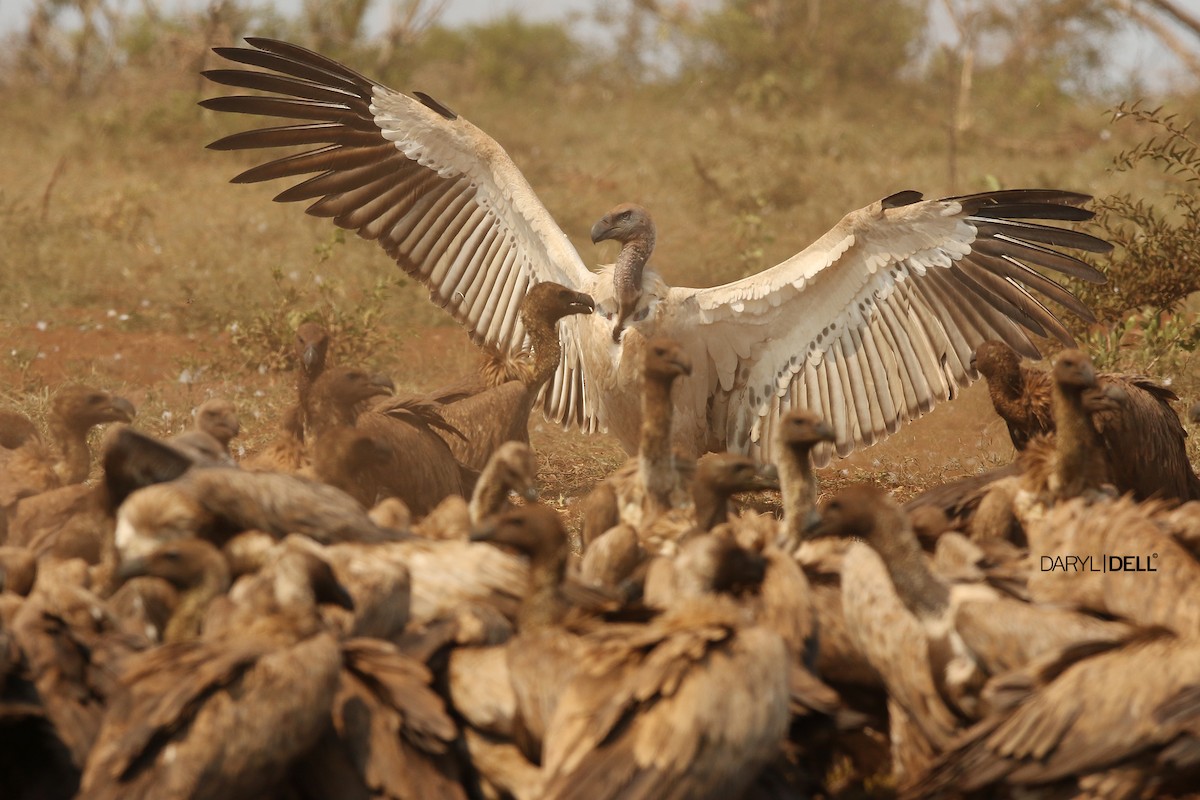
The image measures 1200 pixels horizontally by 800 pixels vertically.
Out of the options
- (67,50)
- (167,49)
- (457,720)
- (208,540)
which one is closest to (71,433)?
(208,540)

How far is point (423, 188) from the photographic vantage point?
8.01 meters

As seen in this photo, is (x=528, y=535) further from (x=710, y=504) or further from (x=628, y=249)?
(x=628, y=249)

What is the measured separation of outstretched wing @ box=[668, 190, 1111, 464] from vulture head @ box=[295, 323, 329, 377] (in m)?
1.64

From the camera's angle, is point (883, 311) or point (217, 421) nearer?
point (217, 421)

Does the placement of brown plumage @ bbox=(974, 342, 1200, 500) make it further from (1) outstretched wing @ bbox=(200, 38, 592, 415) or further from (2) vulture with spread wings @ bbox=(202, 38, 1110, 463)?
(1) outstretched wing @ bbox=(200, 38, 592, 415)

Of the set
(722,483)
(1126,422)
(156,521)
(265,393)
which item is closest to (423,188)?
(265,393)

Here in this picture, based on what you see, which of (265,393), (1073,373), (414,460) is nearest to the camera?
(1073,373)

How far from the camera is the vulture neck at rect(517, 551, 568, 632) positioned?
4004mm

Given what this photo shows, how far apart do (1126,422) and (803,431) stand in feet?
6.63

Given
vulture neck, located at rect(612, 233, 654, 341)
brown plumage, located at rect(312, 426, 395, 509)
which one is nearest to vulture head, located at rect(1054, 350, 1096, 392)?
vulture neck, located at rect(612, 233, 654, 341)

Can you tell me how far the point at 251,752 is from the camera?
3.38 metres

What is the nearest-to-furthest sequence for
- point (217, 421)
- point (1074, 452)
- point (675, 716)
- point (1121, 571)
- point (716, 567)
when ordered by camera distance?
point (675, 716) < point (716, 567) < point (1121, 571) < point (1074, 452) < point (217, 421)

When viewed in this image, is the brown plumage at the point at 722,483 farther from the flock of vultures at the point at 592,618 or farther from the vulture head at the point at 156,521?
the vulture head at the point at 156,521

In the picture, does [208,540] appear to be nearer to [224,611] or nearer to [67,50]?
[224,611]
